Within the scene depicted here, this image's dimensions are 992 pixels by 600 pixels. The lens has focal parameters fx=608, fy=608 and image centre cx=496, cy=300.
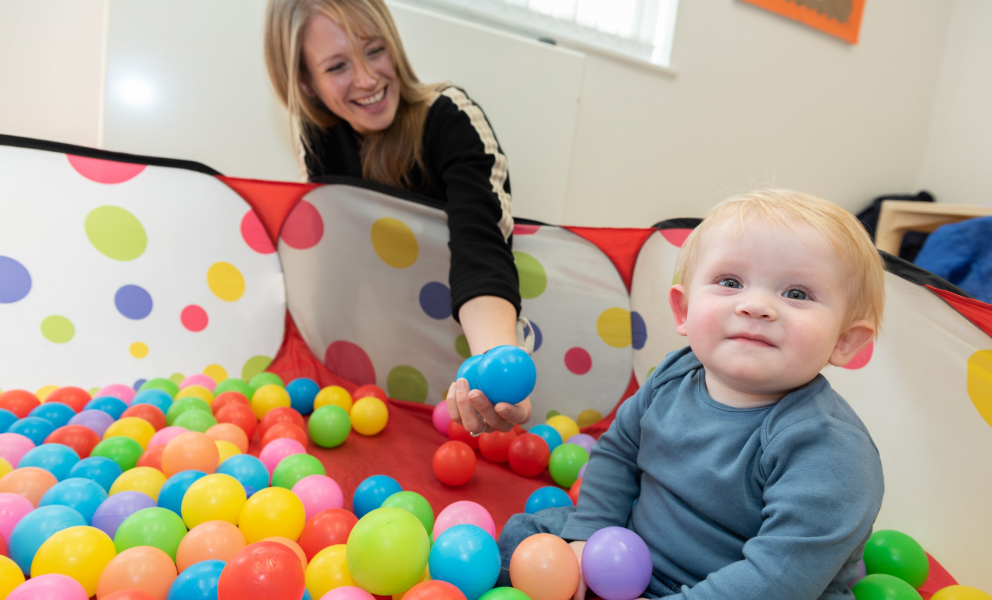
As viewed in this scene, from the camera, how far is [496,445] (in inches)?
42.3

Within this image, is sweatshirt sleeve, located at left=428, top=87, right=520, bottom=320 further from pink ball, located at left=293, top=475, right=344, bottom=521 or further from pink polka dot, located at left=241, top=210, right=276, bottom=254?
pink polka dot, located at left=241, top=210, right=276, bottom=254

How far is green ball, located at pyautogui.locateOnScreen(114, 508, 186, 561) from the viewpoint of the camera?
71 cm

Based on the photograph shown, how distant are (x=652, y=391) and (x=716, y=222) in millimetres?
224

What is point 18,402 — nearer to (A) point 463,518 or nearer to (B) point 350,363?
(B) point 350,363

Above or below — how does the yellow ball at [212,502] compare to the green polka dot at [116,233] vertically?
below

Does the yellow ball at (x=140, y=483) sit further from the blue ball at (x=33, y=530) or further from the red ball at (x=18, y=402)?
the red ball at (x=18, y=402)

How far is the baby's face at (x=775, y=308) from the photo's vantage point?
0.55 m

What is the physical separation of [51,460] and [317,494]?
15.9 inches

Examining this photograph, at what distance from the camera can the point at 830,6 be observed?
212 cm

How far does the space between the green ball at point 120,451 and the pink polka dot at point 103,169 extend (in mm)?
547

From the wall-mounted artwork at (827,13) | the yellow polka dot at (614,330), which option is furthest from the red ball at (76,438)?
the wall-mounted artwork at (827,13)

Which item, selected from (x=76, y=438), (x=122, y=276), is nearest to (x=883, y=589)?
(x=76, y=438)

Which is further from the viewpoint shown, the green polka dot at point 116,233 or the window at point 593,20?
the window at point 593,20

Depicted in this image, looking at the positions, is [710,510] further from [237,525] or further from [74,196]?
[74,196]
